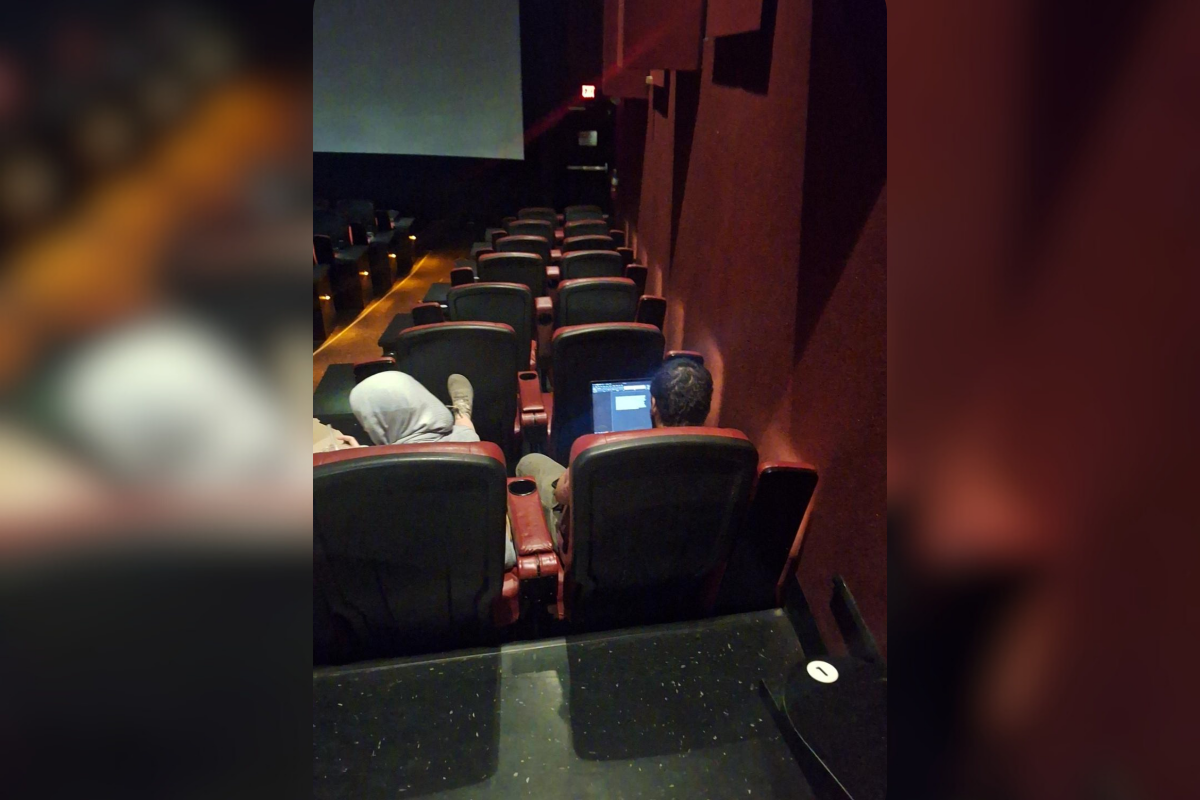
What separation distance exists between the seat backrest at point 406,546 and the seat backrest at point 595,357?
881 millimetres

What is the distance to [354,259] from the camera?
170 inches

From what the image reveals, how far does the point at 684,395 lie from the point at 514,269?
1967mm

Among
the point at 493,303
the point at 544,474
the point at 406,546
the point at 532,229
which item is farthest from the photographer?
the point at 532,229

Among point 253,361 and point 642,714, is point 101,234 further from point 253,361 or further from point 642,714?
point 642,714

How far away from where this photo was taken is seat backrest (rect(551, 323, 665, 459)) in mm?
1933

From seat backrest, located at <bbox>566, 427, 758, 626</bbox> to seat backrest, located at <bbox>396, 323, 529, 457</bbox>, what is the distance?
0.94 m

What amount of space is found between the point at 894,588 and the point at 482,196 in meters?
8.35

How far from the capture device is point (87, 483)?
0.16 m

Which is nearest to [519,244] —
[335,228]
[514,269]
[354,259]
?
[514,269]

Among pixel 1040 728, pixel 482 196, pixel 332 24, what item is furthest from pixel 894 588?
pixel 482 196

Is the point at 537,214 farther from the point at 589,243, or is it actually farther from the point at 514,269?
the point at 514,269

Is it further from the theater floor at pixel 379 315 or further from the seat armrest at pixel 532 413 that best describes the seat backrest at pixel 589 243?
the seat armrest at pixel 532 413

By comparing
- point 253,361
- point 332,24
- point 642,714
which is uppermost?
point 332,24

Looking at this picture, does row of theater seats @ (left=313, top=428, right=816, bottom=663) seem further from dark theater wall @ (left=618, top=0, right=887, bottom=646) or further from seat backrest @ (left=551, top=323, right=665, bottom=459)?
seat backrest @ (left=551, top=323, right=665, bottom=459)
